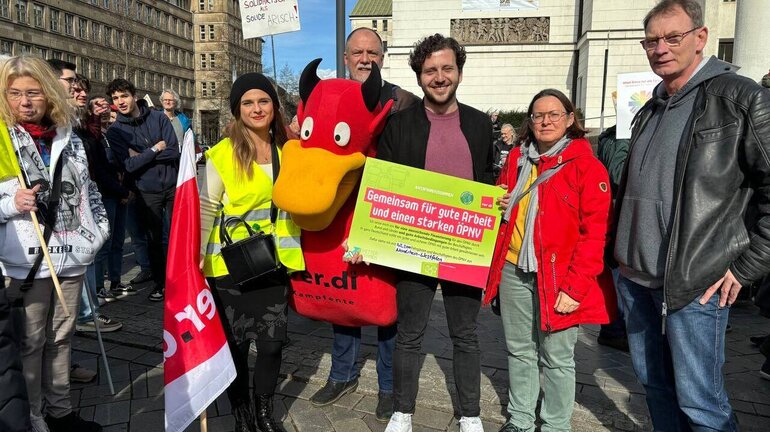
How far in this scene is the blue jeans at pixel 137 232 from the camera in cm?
618

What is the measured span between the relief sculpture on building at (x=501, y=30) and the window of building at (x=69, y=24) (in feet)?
141

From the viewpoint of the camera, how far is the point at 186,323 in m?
2.75

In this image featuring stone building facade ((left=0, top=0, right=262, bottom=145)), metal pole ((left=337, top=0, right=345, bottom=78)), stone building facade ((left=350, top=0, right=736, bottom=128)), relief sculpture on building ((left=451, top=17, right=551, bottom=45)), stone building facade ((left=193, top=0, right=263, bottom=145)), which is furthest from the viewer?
stone building facade ((left=193, top=0, right=263, bottom=145))

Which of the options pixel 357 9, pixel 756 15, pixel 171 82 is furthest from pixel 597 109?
pixel 171 82

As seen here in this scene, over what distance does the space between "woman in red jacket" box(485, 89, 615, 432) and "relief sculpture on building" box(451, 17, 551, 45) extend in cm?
2440

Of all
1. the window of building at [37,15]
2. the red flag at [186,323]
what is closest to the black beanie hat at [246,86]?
the red flag at [186,323]

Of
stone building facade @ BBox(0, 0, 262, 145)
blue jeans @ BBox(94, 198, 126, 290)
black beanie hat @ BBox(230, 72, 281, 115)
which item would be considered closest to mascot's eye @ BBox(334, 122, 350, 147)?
black beanie hat @ BBox(230, 72, 281, 115)

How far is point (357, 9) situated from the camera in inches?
2172

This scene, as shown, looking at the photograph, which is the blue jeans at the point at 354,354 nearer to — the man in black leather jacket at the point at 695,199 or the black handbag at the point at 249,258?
the black handbag at the point at 249,258

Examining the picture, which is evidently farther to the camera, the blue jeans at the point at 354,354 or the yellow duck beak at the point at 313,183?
the blue jeans at the point at 354,354

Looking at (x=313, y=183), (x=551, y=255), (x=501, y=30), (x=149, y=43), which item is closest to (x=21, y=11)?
(x=149, y=43)

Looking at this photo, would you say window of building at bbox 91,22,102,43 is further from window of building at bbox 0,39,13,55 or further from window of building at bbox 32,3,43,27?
window of building at bbox 0,39,13,55

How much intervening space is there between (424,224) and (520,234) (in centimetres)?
55

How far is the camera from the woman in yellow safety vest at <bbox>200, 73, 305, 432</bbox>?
2.90m
